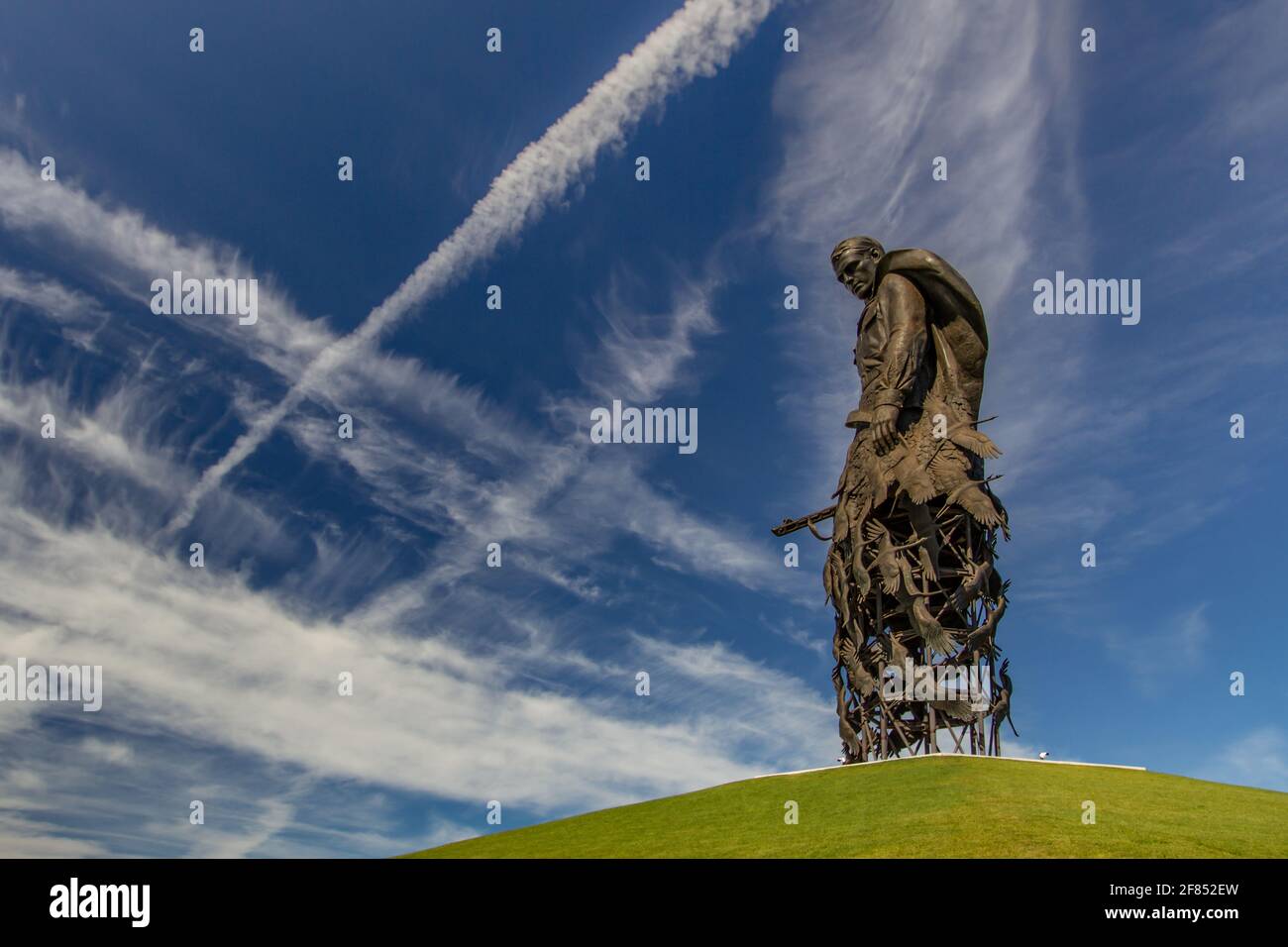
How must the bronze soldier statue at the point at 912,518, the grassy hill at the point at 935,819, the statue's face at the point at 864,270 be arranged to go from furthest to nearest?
the statue's face at the point at 864,270
the bronze soldier statue at the point at 912,518
the grassy hill at the point at 935,819

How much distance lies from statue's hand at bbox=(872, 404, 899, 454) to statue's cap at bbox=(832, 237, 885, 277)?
6588 millimetres

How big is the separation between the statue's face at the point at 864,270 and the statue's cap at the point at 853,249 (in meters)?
0.04

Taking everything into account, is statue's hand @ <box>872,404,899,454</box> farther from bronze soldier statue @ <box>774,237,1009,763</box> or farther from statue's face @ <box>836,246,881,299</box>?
statue's face @ <box>836,246,881,299</box>

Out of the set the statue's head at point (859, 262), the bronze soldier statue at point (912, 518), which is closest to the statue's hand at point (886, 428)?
the bronze soldier statue at point (912, 518)

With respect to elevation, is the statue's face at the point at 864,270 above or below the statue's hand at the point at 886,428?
above

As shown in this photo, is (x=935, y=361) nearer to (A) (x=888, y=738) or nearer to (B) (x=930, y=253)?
(B) (x=930, y=253)

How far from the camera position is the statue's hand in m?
34.6

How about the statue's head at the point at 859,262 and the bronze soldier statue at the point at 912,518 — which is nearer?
the bronze soldier statue at the point at 912,518

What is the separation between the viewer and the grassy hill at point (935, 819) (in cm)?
1827

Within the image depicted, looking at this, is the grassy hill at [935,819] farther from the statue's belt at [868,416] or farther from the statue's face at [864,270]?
the statue's face at [864,270]

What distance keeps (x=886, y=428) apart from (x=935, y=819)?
16.8m

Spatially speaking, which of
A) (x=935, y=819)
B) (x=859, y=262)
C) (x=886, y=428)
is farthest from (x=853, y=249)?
(x=935, y=819)

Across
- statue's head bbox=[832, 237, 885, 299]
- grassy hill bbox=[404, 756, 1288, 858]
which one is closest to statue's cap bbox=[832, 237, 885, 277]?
statue's head bbox=[832, 237, 885, 299]
